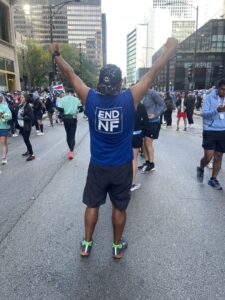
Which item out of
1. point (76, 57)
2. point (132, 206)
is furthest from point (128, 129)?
point (76, 57)

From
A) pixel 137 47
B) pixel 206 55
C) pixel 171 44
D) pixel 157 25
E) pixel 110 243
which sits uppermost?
pixel 157 25

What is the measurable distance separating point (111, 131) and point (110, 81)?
46cm

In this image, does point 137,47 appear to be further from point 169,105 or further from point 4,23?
point 169,105

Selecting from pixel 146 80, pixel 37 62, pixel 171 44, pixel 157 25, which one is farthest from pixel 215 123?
pixel 157 25

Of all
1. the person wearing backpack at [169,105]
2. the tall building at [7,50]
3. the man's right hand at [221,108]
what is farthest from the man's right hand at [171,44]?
the tall building at [7,50]

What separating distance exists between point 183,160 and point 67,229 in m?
4.52

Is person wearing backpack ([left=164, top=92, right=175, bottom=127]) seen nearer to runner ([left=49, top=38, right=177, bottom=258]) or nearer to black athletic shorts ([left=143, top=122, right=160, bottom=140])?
black athletic shorts ([left=143, top=122, right=160, bottom=140])

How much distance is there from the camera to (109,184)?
2.85 meters

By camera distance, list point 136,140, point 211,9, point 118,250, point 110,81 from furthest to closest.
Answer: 1. point 211,9
2. point 136,140
3. point 118,250
4. point 110,81

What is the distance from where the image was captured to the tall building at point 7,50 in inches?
1080

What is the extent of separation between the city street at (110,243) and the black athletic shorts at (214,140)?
29.6 inches

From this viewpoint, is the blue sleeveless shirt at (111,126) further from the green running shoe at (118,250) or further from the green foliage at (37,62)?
the green foliage at (37,62)

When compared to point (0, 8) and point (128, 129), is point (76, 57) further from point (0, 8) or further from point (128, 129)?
point (128, 129)

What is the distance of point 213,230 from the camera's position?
142 inches
